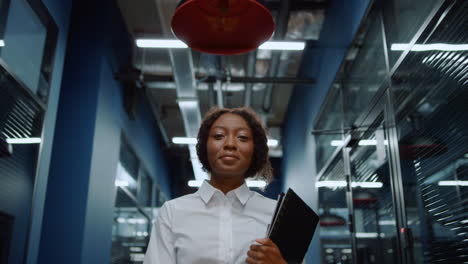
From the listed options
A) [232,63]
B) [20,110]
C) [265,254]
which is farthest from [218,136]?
[232,63]

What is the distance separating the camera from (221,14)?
1.88 metres

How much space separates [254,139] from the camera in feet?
5.13

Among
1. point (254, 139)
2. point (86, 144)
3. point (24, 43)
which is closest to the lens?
point (254, 139)

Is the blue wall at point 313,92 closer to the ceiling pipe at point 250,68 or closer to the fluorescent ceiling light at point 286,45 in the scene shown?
the fluorescent ceiling light at point 286,45

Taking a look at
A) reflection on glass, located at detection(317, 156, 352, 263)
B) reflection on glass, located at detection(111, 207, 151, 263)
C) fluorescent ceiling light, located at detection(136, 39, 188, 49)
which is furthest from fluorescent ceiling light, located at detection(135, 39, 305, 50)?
reflection on glass, located at detection(111, 207, 151, 263)

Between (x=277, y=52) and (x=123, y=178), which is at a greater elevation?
(x=277, y=52)

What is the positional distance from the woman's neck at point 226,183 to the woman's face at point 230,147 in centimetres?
2

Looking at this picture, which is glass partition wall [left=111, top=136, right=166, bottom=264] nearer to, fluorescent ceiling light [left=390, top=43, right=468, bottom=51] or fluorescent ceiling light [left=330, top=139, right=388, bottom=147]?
fluorescent ceiling light [left=330, top=139, right=388, bottom=147]

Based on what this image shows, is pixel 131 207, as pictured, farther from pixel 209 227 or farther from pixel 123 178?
pixel 209 227

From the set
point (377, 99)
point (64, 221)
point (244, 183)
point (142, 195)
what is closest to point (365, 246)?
point (377, 99)

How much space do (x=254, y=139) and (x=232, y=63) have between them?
4.62 meters

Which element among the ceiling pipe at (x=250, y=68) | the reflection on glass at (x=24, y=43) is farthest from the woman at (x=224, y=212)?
the ceiling pipe at (x=250, y=68)

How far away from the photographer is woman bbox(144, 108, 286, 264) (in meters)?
1.29

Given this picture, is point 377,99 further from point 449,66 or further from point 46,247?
point 46,247
